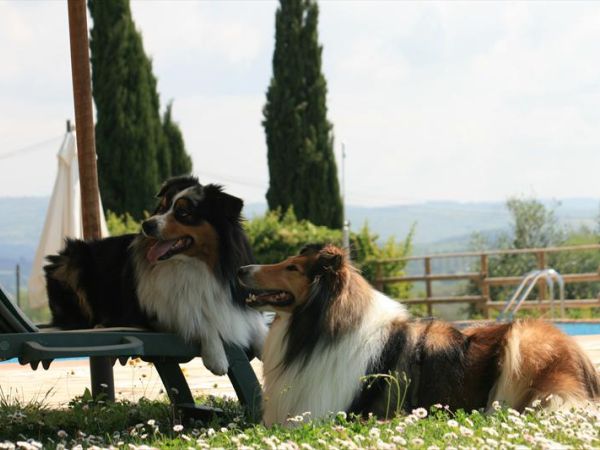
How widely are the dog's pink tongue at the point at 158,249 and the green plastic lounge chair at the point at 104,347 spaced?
35cm

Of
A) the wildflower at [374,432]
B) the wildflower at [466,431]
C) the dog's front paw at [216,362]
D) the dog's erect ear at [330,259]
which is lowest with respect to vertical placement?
the wildflower at [374,432]

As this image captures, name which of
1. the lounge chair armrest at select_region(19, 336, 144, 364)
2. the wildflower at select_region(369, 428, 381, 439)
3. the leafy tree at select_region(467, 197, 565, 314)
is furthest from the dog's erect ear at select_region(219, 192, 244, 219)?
the leafy tree at select_region(467, 197, 565, 314)

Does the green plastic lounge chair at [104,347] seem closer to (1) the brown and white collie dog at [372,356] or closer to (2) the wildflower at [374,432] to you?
(1) the brown and white collie dog at [372,356]

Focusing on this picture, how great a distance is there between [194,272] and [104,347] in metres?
0.65

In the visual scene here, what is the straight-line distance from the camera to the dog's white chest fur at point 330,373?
14.7 feet

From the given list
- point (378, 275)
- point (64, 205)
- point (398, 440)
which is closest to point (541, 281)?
point (378, 275)

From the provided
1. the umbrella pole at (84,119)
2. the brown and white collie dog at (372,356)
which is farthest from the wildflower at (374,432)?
the umbrella pole at (84,119)

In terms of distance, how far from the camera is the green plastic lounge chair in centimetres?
439

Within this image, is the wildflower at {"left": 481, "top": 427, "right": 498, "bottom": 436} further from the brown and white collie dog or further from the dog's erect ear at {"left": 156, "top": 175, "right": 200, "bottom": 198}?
the dog's erect ear at {"left": 156, "top": 175, "right": 200, "bottom": 198}

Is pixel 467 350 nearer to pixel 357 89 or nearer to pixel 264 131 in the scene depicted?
pixel 264 131

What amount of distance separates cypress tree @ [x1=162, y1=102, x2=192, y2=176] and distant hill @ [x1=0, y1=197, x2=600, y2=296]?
1.81 metres

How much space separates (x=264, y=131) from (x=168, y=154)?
2138mm

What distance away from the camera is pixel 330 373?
449 centimetres

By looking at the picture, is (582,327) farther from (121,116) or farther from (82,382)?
(121,116)
